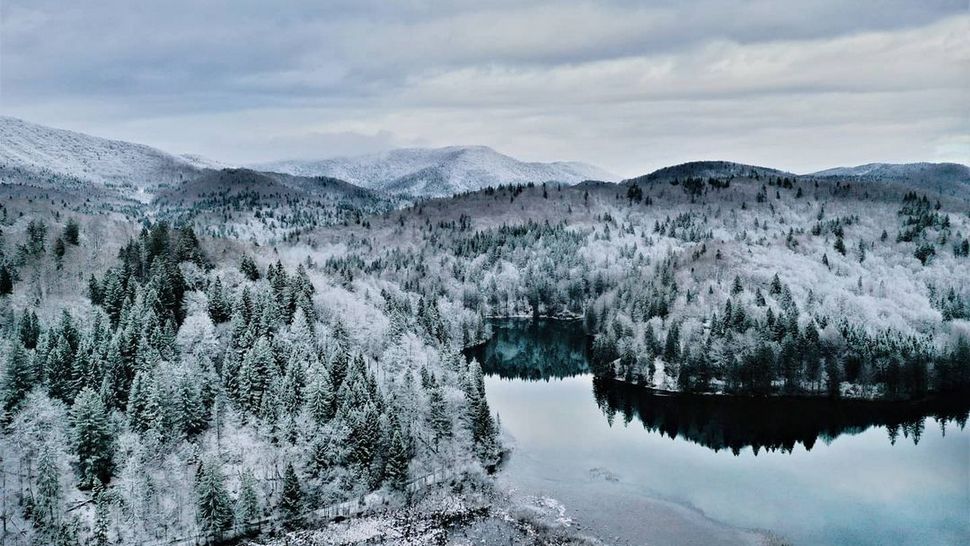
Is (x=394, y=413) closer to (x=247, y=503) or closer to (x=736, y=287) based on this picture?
(x=247, y=503)

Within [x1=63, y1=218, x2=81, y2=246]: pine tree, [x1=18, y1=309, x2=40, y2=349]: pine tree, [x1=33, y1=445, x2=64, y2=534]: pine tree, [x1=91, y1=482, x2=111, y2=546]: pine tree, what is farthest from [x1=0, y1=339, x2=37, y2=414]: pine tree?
[x1=63, y1=218, x2=81, y2=246]: pine tree

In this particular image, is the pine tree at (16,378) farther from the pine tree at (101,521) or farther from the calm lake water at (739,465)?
the calm lake water at (739,465)

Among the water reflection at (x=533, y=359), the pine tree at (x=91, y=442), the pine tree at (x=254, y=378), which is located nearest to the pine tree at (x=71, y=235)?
the pine tree at (x=91, y=442)

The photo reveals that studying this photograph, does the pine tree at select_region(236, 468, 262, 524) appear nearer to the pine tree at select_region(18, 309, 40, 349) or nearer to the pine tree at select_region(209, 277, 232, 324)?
the pine tree at select_region(209, 277, 232, 324)

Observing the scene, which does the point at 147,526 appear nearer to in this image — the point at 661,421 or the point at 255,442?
the point at 255,442

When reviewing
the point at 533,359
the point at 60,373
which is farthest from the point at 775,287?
the point at 60,373

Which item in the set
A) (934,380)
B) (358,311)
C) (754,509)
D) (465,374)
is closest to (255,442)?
(465,374)

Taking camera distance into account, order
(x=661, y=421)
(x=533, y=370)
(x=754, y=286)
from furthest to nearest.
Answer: (x=754, y=286) < (x=533, y=370) < (x=661, y=421)
